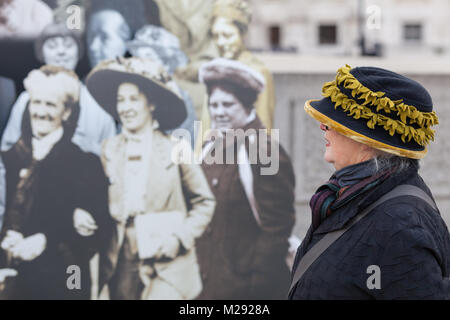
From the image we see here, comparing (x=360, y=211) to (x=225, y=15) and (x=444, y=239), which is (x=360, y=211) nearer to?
(x=444, y=239)

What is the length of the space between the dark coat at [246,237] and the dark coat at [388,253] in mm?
1756

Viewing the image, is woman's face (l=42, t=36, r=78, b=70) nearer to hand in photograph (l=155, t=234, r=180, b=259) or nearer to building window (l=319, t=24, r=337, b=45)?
hand in photograph (l=155, t=234, r=180, b=259)

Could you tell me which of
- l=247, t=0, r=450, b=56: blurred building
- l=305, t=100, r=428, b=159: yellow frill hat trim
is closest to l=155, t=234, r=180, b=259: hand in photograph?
l=305, t=100, r=428, b=159: yellow frill hat trim

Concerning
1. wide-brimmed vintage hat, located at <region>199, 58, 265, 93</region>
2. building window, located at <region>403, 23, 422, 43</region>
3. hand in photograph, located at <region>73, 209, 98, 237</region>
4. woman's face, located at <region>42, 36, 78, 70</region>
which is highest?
building window, located at <region>403, 23, 422, 43</region>

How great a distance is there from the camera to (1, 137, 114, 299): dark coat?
3150mm

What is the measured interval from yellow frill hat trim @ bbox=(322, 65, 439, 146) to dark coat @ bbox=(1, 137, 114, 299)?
2038mm

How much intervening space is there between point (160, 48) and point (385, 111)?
2.00 m

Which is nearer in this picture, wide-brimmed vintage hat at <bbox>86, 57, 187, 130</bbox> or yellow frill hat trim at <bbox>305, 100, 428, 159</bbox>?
yellow frill hat trim at <bbox>305, 100, 428, 159</bbox>

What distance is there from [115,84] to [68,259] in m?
1.02

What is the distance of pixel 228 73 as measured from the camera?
320 centimetres

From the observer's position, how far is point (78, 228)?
3.16 m

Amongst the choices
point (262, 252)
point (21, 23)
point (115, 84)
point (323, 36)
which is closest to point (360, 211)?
point (262, 252)

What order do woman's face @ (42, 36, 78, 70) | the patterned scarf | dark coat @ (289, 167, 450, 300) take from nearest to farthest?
dark coat @ (289, 167, 450, 300)
the patterned scarf
woman's face @ (42, 36, 78, 70)

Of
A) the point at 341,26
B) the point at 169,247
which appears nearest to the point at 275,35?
the point at 341,26
